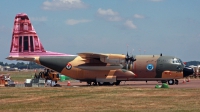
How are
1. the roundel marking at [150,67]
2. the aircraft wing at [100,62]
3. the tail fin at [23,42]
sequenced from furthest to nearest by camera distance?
the tail fin at [23,42] < the roundel marking at [150,67] < the aircraft wing at [100,62]

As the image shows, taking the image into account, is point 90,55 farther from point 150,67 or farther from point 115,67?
point 150,67

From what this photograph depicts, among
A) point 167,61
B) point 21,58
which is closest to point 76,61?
point 21,58

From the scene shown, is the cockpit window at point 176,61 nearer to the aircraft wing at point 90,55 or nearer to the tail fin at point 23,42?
the aircraft wing at point 90,55

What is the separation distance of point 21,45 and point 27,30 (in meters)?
1.80

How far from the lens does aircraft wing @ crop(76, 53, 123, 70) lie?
132ft

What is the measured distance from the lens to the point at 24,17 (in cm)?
4409

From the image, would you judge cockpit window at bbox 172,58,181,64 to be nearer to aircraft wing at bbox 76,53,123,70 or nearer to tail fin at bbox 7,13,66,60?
aircraft wing at bbox 76,53,123,70

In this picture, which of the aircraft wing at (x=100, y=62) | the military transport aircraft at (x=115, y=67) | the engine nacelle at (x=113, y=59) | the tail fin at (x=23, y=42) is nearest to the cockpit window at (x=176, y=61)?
the military transport aircraft at (x=115, y=67)

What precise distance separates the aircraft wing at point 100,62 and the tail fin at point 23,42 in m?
5.10

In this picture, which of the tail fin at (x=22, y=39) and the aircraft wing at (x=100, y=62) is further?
the tail fin at (x=22, y=39)

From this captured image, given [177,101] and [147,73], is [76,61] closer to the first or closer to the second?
[147,73]

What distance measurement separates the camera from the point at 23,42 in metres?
43.9

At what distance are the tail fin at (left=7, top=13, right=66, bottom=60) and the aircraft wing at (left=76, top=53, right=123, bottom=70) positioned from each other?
5105mm

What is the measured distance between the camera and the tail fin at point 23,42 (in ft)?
143
